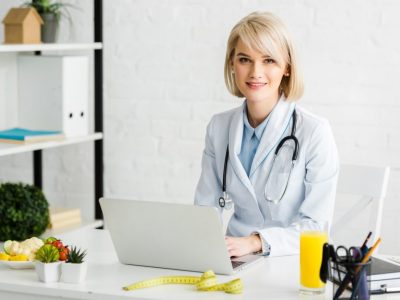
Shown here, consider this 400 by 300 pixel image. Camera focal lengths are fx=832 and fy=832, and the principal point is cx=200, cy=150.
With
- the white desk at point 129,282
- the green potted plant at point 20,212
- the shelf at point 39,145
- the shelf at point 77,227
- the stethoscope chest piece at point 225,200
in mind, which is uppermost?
the shelf at point 39,145

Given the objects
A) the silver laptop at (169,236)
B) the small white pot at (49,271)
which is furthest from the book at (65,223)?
the small white pot at (49,271)

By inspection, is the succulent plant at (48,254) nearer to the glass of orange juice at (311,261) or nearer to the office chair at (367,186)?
the glass of orange juice at (311,261)

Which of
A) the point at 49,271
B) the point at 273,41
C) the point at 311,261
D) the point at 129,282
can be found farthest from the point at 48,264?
the point at 273,41

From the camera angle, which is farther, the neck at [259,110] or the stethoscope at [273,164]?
the neck at [259,110]

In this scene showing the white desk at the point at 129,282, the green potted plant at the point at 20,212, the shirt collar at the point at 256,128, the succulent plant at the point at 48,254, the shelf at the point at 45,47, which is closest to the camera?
the white desk at the point at 129,282

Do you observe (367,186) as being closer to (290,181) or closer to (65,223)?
(290,181)

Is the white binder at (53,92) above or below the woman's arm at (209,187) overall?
above

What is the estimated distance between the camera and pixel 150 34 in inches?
144

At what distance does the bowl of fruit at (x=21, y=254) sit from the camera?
2.05 m

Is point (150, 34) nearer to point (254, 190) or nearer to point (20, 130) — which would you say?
point (20, 130)

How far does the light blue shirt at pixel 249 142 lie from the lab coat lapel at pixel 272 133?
42mm

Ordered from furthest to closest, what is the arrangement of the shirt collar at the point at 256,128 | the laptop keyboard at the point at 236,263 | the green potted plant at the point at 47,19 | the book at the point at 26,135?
the green potted plant at the point at 47,19
the book at the point at 26,135
the shirt collar at the point at 256,128
the laptop keyboard at the point at 236,263

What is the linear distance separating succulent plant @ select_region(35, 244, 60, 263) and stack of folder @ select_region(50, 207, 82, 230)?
1.45 meters

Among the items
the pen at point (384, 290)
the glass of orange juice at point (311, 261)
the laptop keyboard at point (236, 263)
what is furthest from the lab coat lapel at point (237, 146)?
the pen at point (384, 290)
